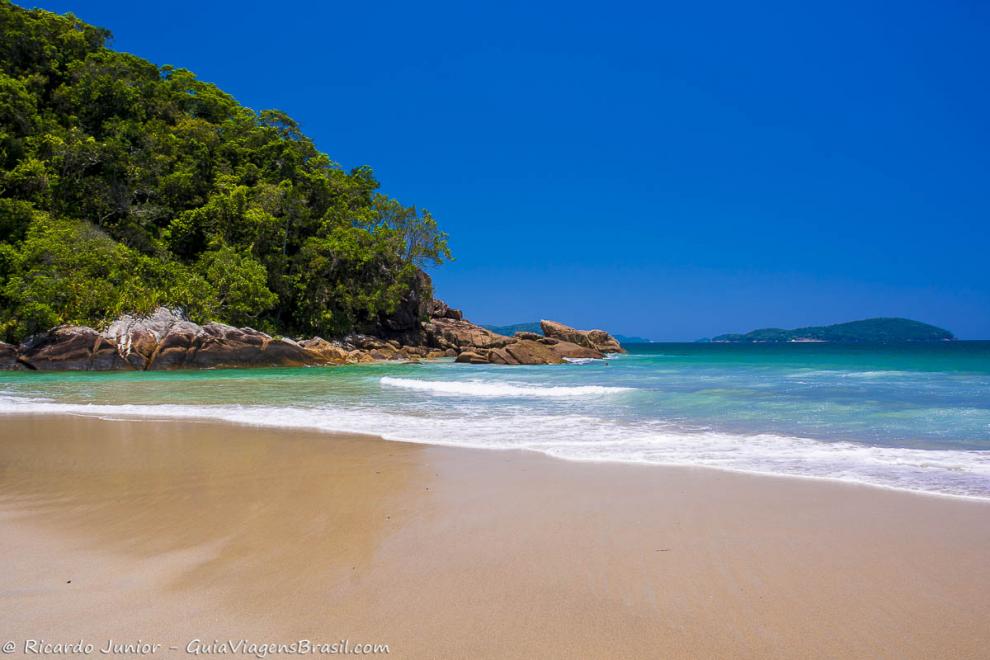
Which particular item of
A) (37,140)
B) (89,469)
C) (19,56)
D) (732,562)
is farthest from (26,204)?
(732,562)

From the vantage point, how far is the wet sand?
2.78m

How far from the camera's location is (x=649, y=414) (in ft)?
37.7

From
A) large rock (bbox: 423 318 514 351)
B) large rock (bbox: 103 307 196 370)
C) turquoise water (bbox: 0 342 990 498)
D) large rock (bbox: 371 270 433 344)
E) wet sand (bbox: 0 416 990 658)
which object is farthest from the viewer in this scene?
large rock (bbox: 423 318 514 351)

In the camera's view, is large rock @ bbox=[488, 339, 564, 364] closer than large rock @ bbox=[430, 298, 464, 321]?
Yes

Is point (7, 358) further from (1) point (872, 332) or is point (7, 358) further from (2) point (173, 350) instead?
(1) point (872, 332)

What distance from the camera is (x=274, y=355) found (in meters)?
28.4

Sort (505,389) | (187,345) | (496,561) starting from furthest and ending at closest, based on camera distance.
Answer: (187,345) → (505,389) → (496,561)

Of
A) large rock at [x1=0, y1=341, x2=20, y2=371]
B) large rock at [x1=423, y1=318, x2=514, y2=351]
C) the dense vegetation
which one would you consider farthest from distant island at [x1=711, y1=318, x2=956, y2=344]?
large rock at [x1=0, y1=341, x2=20, y2=371]

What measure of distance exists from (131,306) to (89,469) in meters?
25.0

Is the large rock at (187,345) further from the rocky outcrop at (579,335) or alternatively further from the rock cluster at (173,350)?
the rocky outcrop at (579,335)

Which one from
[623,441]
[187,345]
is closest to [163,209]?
[187,345]

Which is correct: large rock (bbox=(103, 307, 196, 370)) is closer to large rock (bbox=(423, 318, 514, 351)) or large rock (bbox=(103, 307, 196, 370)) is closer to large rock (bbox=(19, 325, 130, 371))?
large rock (bbox=(19, 325, 130, 371))

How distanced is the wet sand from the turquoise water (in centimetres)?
134

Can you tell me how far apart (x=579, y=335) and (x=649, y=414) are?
122 ft
